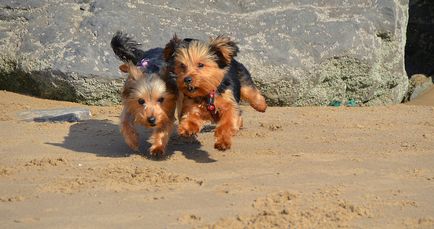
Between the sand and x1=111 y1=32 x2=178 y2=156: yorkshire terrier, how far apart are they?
21cm

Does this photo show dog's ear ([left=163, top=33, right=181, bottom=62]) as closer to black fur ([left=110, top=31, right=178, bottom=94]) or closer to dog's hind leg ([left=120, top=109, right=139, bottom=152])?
black fur ([left=110, top=31, right=178, bottom=94])

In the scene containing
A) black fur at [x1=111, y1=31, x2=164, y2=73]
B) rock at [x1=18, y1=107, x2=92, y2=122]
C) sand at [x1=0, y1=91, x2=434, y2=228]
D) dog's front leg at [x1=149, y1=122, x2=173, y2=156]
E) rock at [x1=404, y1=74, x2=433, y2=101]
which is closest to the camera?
sand at [x1=0, y1=91, x2=434, y2=228]

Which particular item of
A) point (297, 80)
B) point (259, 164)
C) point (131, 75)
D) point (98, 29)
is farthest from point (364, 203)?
point (98, 29)

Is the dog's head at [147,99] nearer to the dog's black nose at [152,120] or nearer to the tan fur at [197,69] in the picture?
the dog's black nose at [152,120]

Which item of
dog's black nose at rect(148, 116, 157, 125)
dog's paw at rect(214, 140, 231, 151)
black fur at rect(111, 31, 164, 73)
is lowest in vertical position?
dog's paw at rect(214, 140, 231, 151)

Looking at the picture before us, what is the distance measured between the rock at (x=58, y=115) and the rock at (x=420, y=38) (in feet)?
21.0

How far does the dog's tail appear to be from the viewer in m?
6.62

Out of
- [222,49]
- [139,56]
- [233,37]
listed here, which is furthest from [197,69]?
[233,37]

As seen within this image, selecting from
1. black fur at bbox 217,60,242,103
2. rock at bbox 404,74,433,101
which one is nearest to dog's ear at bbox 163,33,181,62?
black fur at bbox 217,60,242,103

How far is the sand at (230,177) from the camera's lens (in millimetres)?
4289

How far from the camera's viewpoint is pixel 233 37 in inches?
344

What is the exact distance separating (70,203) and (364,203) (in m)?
1.97

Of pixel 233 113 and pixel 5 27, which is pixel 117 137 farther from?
pixel 5 27

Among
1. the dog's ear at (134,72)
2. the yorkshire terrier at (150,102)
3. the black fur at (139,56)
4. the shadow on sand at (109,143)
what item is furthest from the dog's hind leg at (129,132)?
the black fur at (139,56)
